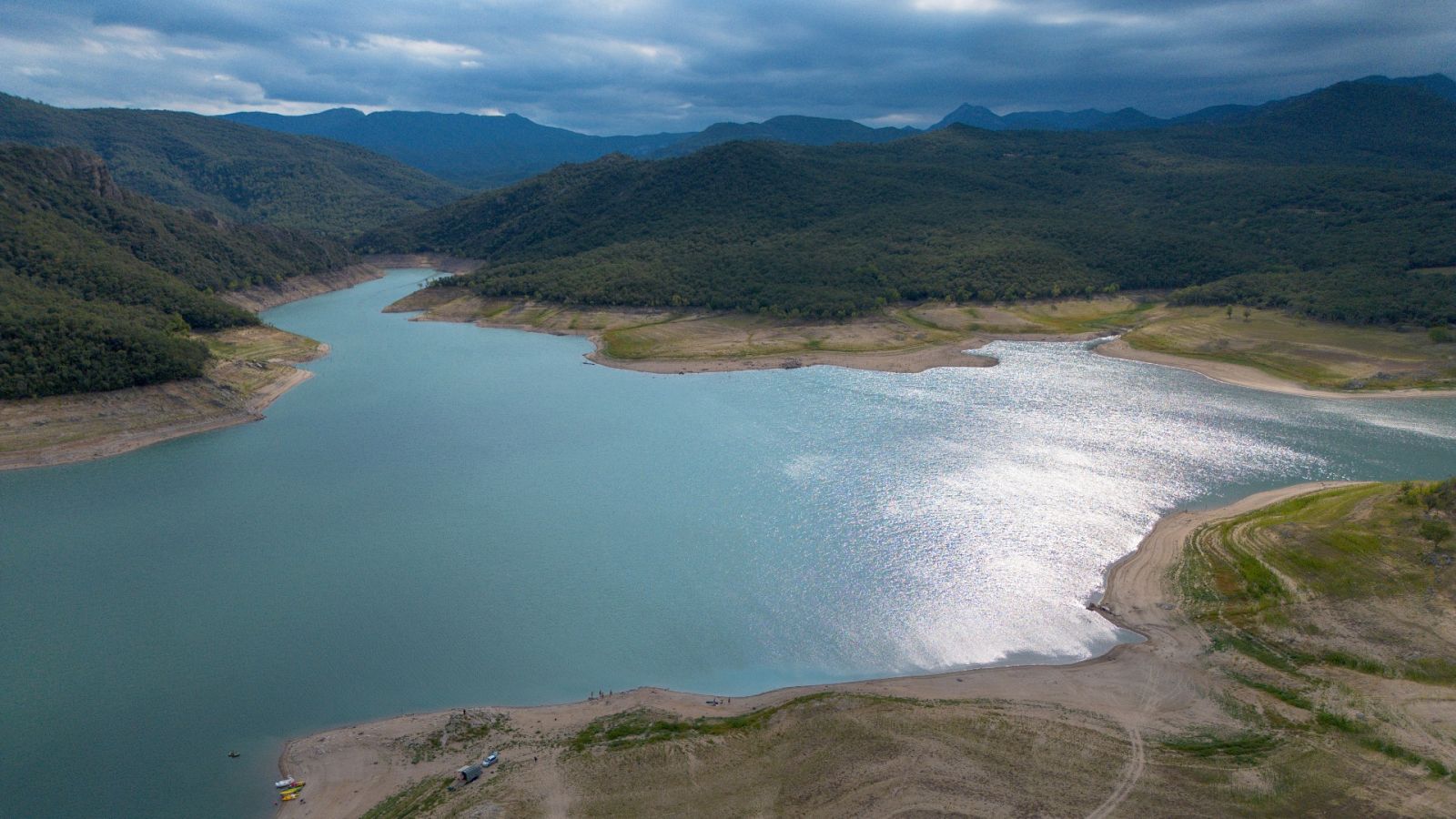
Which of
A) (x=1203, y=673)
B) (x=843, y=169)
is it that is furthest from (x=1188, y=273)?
(x=1203, y=673)

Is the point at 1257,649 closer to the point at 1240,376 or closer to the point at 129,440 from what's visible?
the point at 1240,376

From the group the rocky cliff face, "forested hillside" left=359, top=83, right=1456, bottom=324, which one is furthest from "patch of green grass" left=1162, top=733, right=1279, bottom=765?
the rocky cliff face

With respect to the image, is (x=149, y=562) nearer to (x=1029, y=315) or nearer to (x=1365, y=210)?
(x=1029, y=315)

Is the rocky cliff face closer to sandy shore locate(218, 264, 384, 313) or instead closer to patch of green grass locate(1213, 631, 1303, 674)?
sandy shore locate(218, 264, 384, 313)

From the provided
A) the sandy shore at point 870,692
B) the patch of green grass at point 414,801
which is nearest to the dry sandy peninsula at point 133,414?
the sandy shore at point 870,692

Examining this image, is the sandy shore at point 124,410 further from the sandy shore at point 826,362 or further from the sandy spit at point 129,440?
the sandy shore at point 826,362

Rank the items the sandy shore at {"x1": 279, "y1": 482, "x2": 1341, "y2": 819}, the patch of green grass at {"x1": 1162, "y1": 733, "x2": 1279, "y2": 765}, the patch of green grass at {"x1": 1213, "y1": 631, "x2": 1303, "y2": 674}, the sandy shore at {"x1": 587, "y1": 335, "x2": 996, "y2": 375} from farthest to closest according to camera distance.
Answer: the sandy shore at {"x1": 587, "y1": 335, "x2": 996, "y2": 375} → the patch of green grass at {"x1": 1213, "y1": 631, "x2": 1303, "y2": 674} → the patch of green grass at {"x1": 1162, "y1": 733, "x2": 1279, "y2": 765} → the sandy shore at {"x1": 279, "y1": 482, "x2": 1341, "y2": 819}
